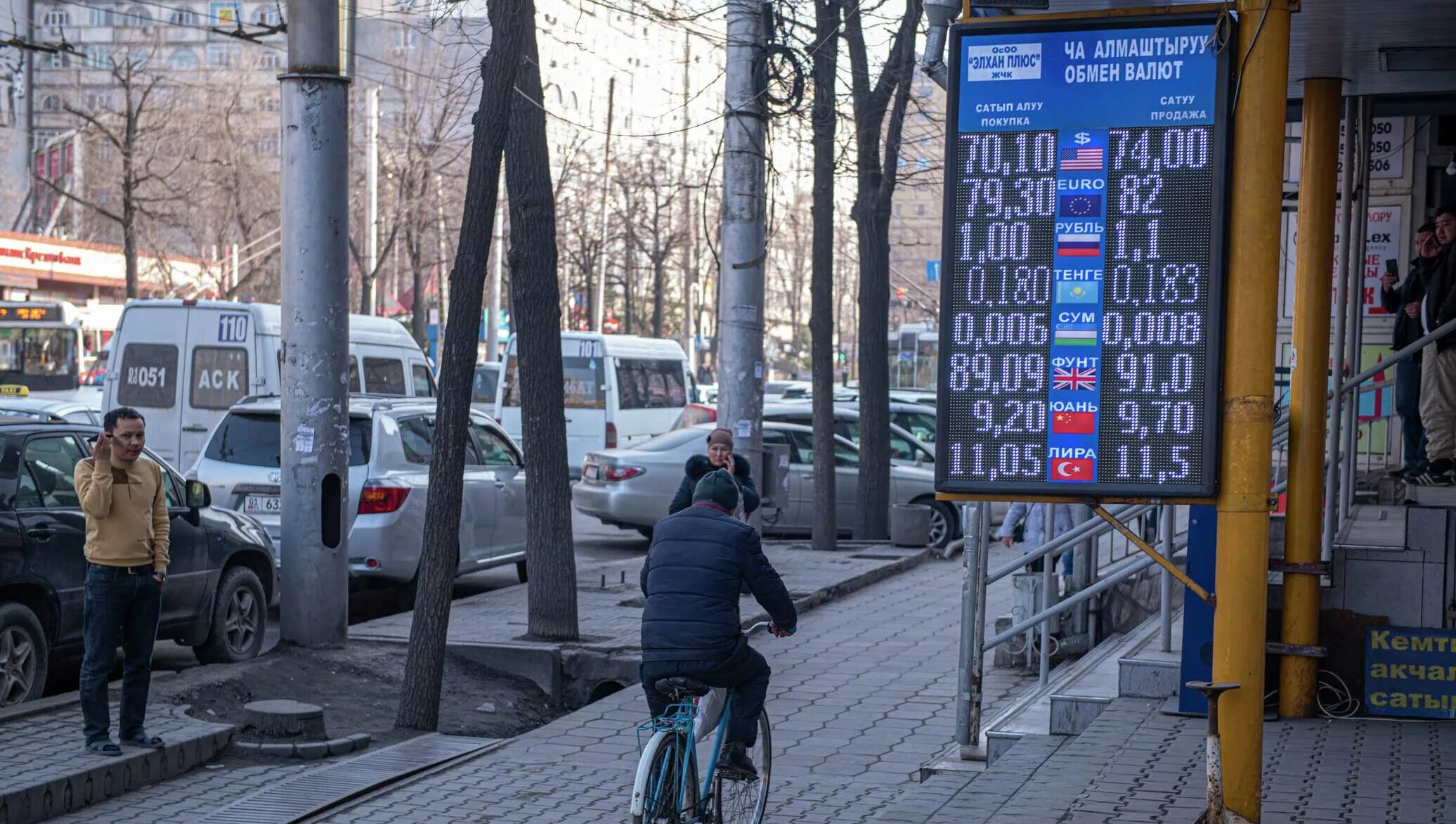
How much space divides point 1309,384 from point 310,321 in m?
6.55

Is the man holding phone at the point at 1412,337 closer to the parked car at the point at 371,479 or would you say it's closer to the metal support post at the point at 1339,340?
the metal support post at the point at 1339,340

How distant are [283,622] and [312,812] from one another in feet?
13.0

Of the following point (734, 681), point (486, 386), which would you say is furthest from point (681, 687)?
point (486, 386)

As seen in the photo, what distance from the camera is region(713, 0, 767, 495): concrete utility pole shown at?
47.6 feet

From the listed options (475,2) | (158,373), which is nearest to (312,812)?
(475,2)

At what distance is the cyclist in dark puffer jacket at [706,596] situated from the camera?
6.24 m

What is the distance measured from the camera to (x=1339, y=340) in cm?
791

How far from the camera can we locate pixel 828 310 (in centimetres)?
1984

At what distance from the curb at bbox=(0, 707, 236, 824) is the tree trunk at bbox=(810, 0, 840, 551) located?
10.2 meters

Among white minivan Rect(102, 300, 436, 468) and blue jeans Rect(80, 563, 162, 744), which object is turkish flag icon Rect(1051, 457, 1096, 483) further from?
white minivan Rect(102, 300, 436, 468)

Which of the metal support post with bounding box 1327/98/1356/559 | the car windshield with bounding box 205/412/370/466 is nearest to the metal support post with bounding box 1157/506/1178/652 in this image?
the metal support post with bounding box 1327/98/1356/559

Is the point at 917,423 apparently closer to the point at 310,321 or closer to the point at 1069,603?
the point at 310,321

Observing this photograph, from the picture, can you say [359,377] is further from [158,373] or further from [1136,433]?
[1136,433]

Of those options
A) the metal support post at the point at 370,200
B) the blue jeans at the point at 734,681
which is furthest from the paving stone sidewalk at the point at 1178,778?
the metal support post at the point at 370,200
